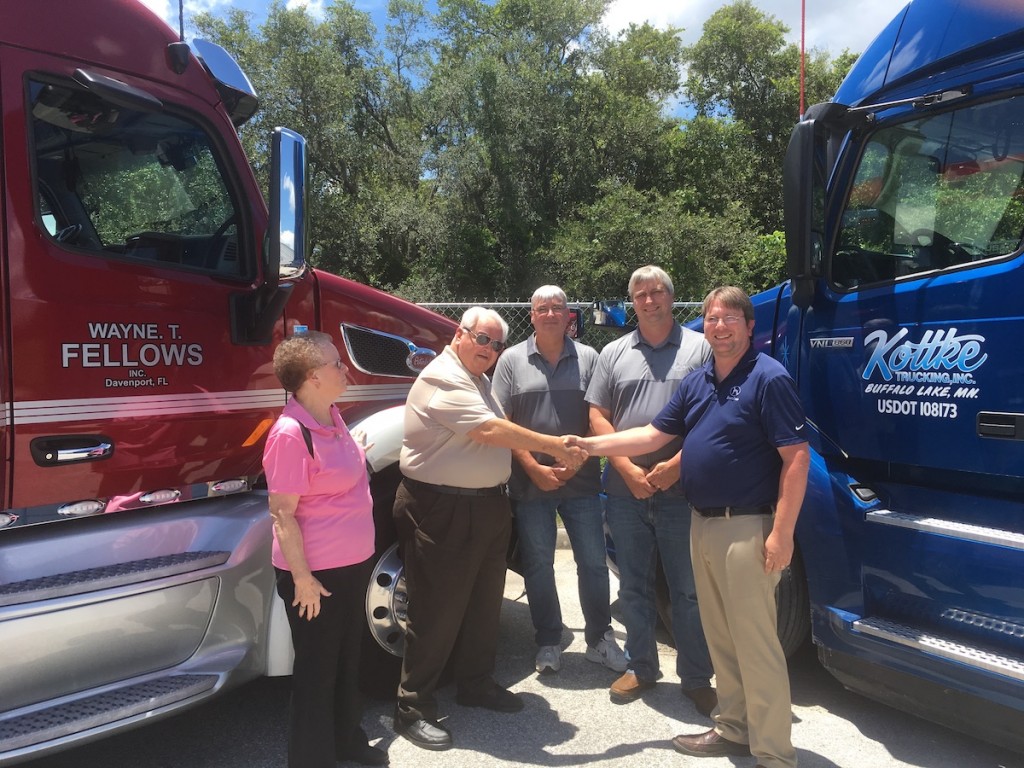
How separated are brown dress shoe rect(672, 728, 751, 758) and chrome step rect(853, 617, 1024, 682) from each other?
26.7 inches

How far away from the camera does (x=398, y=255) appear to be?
2200 cm

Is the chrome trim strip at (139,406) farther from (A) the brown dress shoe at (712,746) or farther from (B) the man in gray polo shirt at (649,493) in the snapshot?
(A) the brown dress shoe at (712,746)

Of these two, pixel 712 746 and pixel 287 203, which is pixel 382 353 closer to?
pixel 287 203

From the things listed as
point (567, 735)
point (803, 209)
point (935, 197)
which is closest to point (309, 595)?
point (567, 735)

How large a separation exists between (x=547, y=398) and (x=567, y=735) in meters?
1.51

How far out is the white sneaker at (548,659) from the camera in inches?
156

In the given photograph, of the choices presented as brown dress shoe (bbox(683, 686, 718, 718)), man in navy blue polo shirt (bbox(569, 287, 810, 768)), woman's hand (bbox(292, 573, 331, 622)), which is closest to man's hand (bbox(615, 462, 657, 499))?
man in navy blue polo shirt (bbox(569, 287, 810, 768))

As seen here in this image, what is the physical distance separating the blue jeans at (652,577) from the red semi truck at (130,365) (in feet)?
5.33

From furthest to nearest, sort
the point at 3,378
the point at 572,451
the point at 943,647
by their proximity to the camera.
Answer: the point at 572,451 < the point at 943,647 < the point at 3,378

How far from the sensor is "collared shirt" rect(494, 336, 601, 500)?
12.5 feet

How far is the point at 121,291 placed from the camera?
107 inches

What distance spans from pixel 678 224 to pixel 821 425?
14.2 metres

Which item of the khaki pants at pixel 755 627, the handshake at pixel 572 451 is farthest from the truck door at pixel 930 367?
the handshake at pixel 572 451

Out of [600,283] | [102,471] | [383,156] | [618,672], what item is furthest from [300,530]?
[383,156]
